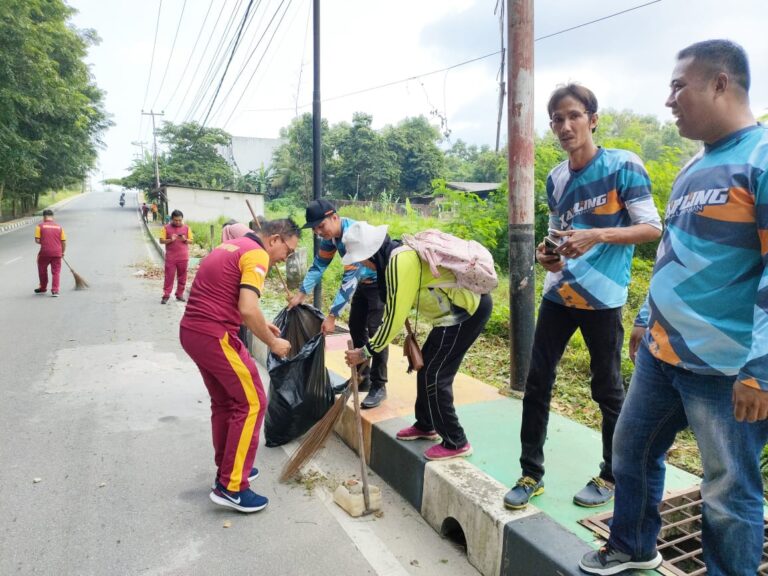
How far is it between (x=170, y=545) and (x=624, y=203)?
2708 millimetres

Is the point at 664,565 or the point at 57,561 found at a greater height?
the point at 664,565

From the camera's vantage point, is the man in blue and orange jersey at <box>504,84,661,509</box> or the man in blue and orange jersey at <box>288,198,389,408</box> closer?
the man in blue and orange jersey at <box>504,84,661,509</box>

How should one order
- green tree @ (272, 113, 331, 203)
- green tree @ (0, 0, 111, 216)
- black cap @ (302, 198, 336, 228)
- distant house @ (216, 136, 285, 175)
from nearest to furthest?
1. black cap @ (302, 198, 336, 228)
2. green tree @ (0, 0, 111, 216)
3. green tree @ (272, 113, 331, 203)
4. distant house @ (216, 136, 285, 175)

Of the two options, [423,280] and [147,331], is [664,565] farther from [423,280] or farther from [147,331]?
[147,331]

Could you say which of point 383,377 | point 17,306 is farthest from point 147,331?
point 383,377

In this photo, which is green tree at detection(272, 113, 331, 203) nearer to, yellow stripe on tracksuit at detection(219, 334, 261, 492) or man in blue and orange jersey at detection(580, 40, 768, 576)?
yellow stripe on tracksuit at detection(219, 334, 261, 492)

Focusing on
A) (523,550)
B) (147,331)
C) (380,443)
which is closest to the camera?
(523,550)

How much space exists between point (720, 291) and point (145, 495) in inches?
122

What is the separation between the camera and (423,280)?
2732 millimetres

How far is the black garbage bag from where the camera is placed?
3.51m

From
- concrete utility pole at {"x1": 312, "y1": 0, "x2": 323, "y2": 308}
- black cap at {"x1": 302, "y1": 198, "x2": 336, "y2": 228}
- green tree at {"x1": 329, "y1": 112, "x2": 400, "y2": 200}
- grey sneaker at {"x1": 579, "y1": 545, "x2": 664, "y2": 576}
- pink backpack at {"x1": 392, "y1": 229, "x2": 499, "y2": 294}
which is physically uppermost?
green tree at {"x1": 329, "y1": 112, "x2": 400, "y2": 200}

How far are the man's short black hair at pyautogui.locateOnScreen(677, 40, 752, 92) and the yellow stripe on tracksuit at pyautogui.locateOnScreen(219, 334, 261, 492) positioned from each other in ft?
8.07

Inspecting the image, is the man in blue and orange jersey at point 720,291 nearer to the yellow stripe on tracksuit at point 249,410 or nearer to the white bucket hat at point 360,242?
the white bucket hat at point 360,242

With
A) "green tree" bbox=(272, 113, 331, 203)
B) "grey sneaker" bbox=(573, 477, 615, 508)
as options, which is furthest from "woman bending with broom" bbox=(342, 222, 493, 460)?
"green tree" bbox=(272, 113, 331, 203)
